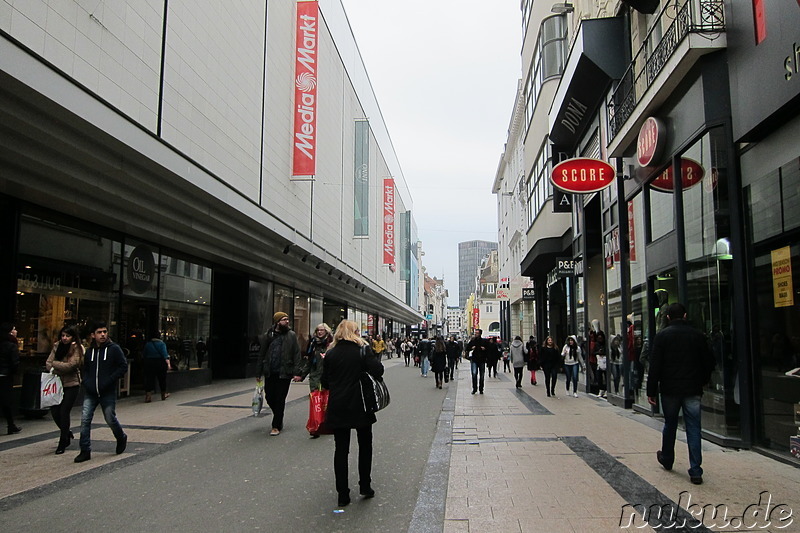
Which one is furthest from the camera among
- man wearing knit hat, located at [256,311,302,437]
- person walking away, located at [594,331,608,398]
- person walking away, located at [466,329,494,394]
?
person walking away, located at [466,329,494,394]

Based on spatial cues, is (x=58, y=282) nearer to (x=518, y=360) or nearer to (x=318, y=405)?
(x=318, y=405)

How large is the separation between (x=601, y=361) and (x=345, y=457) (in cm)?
1035

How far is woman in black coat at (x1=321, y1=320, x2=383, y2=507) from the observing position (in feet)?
16.8

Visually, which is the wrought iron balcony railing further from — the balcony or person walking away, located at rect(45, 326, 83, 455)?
person walking away, located at rect(45, 326, 83, 455)

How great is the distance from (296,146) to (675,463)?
18452 millimetres

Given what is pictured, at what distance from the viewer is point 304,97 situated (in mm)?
22609

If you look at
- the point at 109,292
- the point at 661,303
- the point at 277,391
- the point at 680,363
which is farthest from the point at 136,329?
the point at 680,363

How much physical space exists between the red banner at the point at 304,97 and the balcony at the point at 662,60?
494 inches

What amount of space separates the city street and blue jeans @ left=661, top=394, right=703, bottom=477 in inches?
7.1

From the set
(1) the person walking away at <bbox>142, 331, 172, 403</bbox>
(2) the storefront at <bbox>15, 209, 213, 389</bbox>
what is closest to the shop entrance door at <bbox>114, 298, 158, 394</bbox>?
(2) the storefront at <bbox>15, 209, 213, 389</bbox>

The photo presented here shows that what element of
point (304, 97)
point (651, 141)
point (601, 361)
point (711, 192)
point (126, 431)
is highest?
point (304, 97)

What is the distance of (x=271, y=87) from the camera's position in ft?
67.1

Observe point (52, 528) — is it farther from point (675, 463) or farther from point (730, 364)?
point (730, 364)

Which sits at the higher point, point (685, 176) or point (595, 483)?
point (685, 176)
